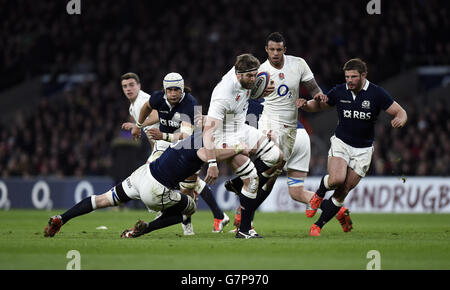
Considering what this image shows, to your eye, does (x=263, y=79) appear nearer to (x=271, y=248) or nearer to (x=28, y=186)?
(x=271, y=248)

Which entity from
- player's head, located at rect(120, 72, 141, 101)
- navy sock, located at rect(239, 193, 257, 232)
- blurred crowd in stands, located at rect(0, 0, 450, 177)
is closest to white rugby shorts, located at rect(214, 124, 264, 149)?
navy sock, located at rect(239, 193, 257, 232)

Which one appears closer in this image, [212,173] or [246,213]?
[212,173]

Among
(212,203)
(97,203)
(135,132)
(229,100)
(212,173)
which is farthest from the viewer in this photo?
(212,203)

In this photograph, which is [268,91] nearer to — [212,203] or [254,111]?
[254,111]

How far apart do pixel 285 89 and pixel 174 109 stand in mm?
1694

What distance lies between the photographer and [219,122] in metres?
9.85

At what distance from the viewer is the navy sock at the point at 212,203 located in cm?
1183

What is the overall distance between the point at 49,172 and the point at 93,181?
5.03 m

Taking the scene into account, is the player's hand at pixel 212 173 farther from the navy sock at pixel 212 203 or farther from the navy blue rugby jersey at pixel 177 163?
the navy sock at pixel 212 203

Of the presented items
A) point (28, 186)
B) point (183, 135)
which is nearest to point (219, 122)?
point (183, 135)

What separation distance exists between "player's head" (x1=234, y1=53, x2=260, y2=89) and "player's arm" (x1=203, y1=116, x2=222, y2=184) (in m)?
0.68

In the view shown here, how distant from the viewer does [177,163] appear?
380 inches

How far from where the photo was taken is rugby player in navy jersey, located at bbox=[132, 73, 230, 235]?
10.9m

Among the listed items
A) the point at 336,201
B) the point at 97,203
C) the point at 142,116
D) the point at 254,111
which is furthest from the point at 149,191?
the point at 254,111
